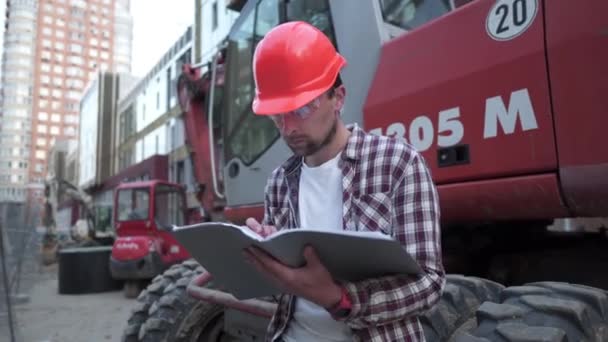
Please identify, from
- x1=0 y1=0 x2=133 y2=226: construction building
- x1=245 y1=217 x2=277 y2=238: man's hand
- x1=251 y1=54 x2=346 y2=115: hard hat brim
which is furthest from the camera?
x1=0 y1=0 x2=133 y2=226: construction building

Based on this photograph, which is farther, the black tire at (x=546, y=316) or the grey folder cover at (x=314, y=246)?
the black tire at (x=546, y=316)

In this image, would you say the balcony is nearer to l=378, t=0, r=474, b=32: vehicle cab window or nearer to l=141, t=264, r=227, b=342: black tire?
l=378, t=0, r=474, b=32: vehicle cab window

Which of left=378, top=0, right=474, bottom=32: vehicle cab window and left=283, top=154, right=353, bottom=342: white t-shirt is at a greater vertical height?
left=378, top=0, right=474, bottom=32: vehicle cab window

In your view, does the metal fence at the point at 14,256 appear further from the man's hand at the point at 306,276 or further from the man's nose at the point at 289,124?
the man's hand at the point at 306,276

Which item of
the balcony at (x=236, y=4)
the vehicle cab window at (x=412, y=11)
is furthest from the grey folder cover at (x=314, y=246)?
the balcony at (x=236, y=4)

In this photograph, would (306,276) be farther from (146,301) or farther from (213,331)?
(146,301)

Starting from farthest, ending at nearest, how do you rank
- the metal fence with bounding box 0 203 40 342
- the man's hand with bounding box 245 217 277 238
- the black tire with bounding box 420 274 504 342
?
the metal fence with bounding box 0 203 40 342 → the black tire with bounding box 420 274 504 342 → the man's hand with bounding box 245 217 277 238

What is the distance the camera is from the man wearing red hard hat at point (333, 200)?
4.24 feet

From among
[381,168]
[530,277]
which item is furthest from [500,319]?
[530,277]

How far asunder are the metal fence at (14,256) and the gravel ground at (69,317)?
146 millimetres

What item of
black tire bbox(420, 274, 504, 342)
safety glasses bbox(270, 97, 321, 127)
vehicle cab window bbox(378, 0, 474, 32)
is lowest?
black tire bbox(420, 274, 504, 342)

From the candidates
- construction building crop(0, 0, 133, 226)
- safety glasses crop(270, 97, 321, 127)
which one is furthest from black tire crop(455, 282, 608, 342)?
construction building crop(0, 0, 133, 226)

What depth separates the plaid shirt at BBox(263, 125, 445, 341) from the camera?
129 centimetres

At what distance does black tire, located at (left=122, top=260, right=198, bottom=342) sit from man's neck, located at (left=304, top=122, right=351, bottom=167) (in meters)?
2.66
